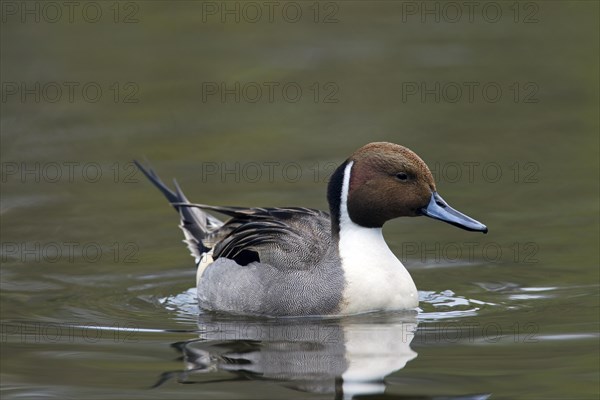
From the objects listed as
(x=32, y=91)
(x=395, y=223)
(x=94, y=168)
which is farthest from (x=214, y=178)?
(x=32, y=91)

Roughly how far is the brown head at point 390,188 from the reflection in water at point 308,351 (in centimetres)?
67

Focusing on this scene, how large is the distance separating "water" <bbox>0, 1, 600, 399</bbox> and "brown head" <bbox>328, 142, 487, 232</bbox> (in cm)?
68

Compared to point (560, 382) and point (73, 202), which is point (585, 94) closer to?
point (73, 202)

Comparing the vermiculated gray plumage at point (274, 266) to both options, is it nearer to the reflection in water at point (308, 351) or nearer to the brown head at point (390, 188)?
the reflection in water at point (308, 351)

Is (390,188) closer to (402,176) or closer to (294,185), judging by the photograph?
(402,176)

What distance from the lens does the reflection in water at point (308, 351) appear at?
22.5 feet

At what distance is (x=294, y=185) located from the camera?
37.6ft

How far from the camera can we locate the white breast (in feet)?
27.4

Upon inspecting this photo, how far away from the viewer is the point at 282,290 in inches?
335

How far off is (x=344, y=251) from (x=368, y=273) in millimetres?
222

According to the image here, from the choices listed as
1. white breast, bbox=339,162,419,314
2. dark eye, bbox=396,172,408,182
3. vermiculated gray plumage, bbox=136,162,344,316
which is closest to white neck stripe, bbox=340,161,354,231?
white breast, bbox=339,162,419,314

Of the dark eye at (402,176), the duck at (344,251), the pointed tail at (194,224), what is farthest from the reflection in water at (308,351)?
the pointed tail at (194,224)

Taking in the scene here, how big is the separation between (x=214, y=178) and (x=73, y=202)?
132 cm

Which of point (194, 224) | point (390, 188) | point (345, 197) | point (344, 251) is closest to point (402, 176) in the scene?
point (390, 188)
